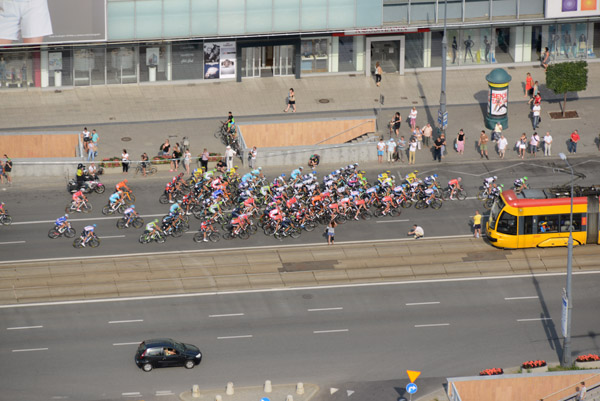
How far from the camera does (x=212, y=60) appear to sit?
8338 centimetres

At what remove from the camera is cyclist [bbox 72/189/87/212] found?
66438mm

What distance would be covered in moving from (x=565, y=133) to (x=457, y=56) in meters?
12.1

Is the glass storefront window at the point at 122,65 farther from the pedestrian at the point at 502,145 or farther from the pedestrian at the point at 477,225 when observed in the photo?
the pedestrian at the point at 477,225

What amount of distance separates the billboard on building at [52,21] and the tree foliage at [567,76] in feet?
91.3

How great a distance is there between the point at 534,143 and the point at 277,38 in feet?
64.2

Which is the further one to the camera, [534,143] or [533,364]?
[534,143]

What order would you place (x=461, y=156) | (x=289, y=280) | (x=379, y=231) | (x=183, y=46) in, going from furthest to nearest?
(x=183, y=46)
(x=461, y=156)
(x=379, y=231)
(x=289, y=280)

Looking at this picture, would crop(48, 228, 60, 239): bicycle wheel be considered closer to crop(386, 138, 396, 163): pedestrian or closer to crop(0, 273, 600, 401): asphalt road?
crop(0, 273, 600, 401): asphalt road

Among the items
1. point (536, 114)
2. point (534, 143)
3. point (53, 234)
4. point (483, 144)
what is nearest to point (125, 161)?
point (53, 234)

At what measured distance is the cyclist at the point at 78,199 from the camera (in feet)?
218

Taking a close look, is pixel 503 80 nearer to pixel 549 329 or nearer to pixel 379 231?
pixel 379 231

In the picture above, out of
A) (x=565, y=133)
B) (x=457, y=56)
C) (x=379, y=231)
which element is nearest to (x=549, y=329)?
(x=379, y=231)

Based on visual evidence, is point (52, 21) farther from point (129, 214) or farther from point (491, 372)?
point (491, 372)

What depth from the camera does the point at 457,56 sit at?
85.2 meters
